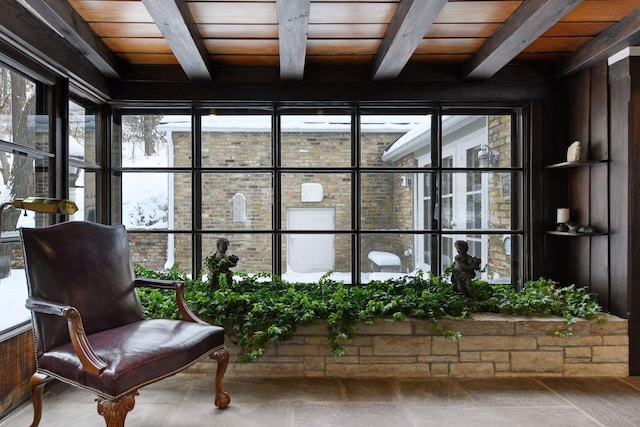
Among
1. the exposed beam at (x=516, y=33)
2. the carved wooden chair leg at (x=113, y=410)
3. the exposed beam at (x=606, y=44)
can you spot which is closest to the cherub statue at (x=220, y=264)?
the carved wooden chair leg at (x=113, y=410)

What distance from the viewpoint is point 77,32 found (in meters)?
2.43

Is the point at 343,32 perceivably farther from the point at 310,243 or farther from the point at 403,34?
the point at 310,243

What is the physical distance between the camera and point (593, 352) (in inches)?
109

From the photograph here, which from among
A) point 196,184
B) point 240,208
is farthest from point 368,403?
point 196,184

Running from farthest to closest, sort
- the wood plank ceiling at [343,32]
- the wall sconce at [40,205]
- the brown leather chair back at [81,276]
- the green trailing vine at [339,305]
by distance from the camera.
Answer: the green trailing vine at [339,305] → the wood plank ceiling at [343,32] → the brown leather chair back at [81,276] → the wall sconce at [40,205]

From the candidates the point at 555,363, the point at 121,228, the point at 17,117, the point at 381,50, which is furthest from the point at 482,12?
the point at 17,117

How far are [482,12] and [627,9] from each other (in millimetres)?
830

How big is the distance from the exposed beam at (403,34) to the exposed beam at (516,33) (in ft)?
1.71

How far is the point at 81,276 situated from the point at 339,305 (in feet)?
5.08

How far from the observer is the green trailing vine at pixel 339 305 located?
8.84 ft

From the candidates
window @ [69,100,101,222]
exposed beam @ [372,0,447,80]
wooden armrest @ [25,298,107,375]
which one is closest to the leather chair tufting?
wooden armrest @ [25,298,107,375]

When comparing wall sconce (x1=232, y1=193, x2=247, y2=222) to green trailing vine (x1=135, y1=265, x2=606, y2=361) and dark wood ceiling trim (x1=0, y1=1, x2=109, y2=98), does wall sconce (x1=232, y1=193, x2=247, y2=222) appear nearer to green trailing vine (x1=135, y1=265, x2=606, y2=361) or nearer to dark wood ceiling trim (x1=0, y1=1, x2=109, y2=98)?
green trailing vine (x1=135, y1=265, x2=606, y2=361)

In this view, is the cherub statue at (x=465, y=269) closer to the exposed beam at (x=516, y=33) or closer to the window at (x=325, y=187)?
the window at (x=325, y=187)

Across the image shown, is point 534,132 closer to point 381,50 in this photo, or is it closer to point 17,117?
point 381,50
